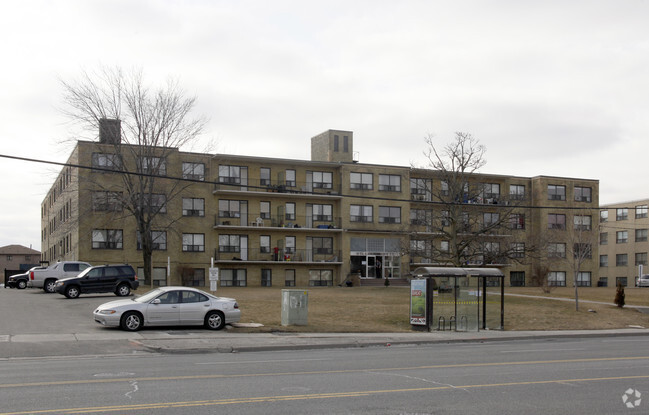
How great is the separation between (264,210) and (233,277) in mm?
6924

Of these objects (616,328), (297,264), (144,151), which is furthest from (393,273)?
(616,328)

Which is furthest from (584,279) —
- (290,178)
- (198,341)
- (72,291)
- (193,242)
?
(198,341)

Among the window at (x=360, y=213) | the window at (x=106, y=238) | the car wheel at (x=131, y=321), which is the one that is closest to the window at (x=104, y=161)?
the window at (x=106, y=238)

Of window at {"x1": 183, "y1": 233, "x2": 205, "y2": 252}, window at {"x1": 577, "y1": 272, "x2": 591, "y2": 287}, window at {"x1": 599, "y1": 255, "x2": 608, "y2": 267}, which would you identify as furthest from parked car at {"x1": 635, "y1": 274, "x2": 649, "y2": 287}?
window at {"x1": 183, "y1": 233, "x2": 205, "y2": 252}

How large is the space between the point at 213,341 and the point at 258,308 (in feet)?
32.5

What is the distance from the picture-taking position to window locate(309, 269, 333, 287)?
63.1 metres

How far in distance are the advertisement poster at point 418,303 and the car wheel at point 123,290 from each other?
16310 mm

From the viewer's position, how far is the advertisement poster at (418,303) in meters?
26.1

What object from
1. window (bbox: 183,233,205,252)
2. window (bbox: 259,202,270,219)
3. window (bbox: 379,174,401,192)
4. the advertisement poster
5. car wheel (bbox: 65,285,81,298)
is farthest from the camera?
window (bbox: 379,174,401,192)

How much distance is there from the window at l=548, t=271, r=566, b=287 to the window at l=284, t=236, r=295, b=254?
1128 inches

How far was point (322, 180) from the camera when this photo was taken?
210 feet

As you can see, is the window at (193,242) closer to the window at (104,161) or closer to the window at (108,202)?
the window at (104,161)

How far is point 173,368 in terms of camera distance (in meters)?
14.1

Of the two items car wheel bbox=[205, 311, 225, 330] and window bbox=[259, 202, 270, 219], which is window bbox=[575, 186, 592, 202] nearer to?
window bbox=[259, 202, 270, 219]
